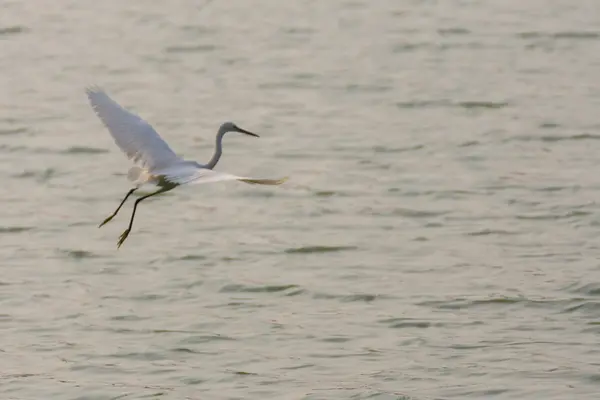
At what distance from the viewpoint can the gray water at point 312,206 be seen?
10562 mm

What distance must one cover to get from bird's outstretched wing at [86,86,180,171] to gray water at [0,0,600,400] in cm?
134

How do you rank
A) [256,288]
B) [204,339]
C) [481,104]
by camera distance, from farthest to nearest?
[481,104], [256,288], [204,339]

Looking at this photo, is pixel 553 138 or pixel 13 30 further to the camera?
pixel 13 30

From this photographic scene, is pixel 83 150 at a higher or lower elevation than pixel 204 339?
higher

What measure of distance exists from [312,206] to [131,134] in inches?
150

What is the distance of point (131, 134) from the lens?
33.9 feet

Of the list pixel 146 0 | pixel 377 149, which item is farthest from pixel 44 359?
pixel 146 0

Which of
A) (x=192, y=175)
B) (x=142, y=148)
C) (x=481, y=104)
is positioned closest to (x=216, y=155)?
(x=142, y=148)

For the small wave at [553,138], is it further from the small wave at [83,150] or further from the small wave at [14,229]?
the small wave at [14,229]

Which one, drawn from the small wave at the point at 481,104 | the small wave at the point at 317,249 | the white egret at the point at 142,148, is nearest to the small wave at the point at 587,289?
the small wave at the point at 317,249

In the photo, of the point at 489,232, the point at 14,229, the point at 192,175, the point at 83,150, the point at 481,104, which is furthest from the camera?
the point at 481,104

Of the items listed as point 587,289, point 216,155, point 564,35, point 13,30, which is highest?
point 216,155

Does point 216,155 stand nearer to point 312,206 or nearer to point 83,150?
point 312,206

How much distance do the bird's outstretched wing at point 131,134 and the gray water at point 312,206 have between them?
52.6 inches
